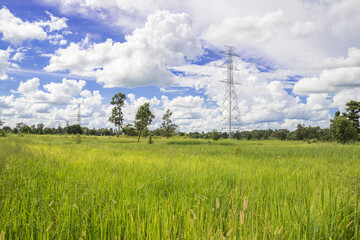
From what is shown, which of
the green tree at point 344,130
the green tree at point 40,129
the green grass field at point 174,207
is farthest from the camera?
the green tree at point 40,129

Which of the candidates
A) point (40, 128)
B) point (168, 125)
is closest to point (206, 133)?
point (168, 125)

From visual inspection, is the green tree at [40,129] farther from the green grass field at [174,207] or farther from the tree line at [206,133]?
the green grass field at [174,207]

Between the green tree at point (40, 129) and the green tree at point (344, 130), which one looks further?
the green tree at point (40, 129)

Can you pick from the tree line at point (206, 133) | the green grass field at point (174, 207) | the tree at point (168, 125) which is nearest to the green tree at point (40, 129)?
the tree line at point (206, 133)

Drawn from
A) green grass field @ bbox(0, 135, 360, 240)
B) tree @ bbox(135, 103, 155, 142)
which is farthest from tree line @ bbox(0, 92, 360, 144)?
green grass field @ bbox(0, 135, 360, 240)

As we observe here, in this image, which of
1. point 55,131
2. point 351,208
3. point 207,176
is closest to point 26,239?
point 207,176

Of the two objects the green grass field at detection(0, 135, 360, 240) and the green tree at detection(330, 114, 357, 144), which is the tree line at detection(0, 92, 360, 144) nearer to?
the green tree at detection(330, 114, 357, 144)

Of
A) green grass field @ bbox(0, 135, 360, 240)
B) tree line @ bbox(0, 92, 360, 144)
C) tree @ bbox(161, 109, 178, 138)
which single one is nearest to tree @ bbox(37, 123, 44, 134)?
tree line @ bbox(0, 92, 360, 144)

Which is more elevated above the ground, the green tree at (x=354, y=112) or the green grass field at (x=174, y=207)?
the green tree at (x=354, y=112)

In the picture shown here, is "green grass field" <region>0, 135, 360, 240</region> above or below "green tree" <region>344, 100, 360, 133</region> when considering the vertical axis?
below

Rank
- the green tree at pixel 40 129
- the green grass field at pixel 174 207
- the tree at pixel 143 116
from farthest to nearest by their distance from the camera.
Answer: the green tree at pixel 40 129
the tree at pixel 143 116
the green grass field at pixel 174 207

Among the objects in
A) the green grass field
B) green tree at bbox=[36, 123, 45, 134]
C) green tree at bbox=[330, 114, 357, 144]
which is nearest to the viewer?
the green grass field

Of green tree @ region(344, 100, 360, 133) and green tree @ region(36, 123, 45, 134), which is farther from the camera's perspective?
green tree @ region(36, 123, 45, 134)

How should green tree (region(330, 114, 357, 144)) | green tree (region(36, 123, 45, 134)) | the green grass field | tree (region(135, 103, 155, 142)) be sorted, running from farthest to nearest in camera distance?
green tree (region(36, 123, 45, 134))
tree (region(135, 103, 155, 142))
green tree (region(330, 114, 357, 144))
the green grass field
